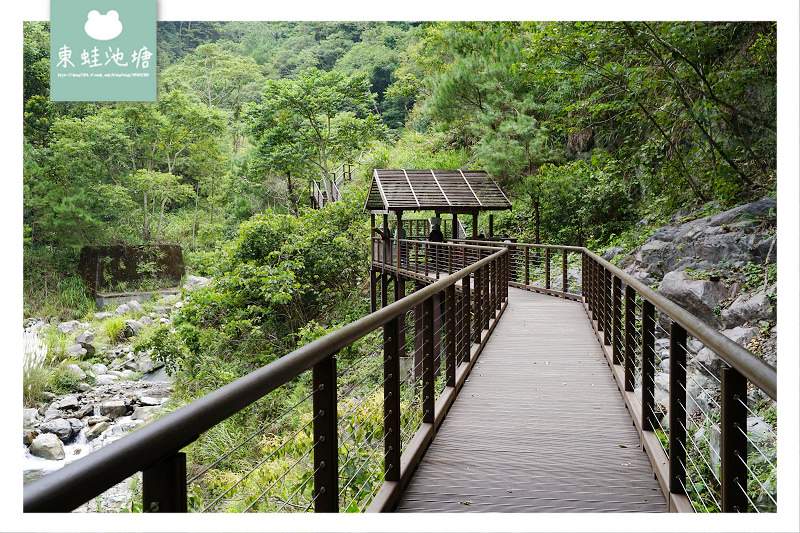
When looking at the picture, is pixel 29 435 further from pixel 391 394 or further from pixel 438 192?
pixel 391 394

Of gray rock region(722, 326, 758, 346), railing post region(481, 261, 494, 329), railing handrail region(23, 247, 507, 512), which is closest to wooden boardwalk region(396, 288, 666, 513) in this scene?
railing post region(481, 261, 494, 329)

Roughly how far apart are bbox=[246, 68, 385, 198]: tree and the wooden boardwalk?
2265 cm

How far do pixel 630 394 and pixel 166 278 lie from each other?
27.0 m

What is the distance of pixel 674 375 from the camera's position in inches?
112

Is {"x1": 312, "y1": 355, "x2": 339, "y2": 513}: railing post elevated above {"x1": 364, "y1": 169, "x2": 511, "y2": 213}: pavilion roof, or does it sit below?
below

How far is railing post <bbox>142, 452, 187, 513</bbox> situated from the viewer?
114 cm

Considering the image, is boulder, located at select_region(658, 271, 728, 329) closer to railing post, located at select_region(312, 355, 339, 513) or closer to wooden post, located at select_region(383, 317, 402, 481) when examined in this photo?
wooden post, located at select_region(383, 317, 402, 481)

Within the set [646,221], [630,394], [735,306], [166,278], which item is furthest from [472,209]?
[166,278]

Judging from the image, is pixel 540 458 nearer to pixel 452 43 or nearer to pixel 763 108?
pixel 763 108

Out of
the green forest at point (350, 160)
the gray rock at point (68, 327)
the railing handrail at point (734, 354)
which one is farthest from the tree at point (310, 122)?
the railing handrail at point (734, 354)

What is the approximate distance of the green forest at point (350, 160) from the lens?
11086 mm

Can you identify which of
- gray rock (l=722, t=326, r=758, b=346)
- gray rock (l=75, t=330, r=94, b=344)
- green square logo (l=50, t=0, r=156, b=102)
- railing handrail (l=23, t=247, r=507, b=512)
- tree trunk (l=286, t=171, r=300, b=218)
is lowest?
gray rock (l=75, t=330, r=94, b=344)

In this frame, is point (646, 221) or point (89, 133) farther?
point (89, 133)

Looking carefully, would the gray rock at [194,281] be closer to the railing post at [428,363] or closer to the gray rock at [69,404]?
the gray rock at [69,404]
